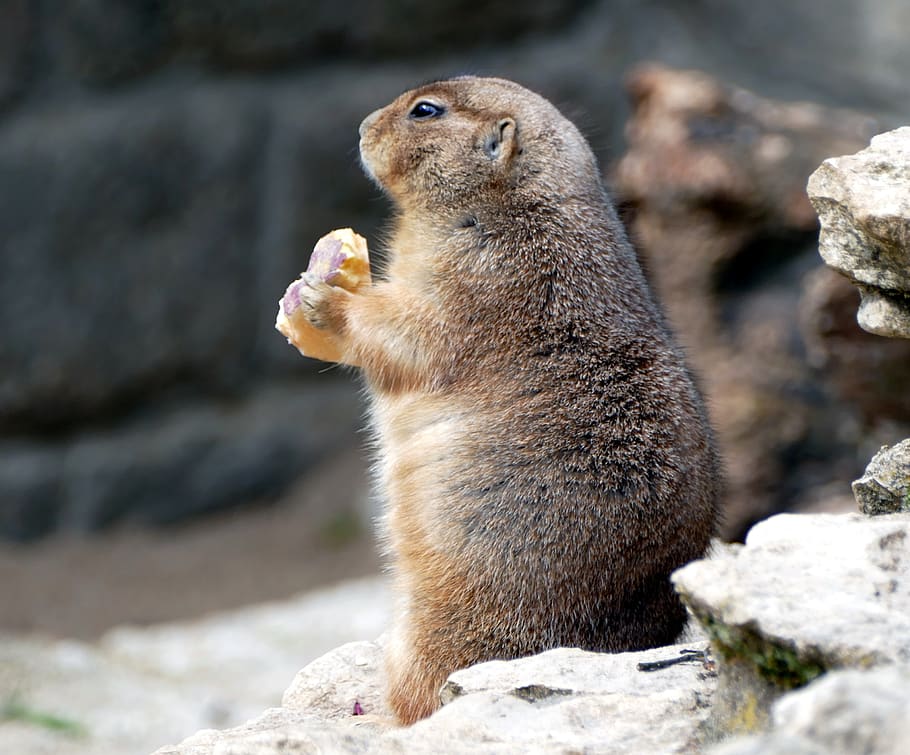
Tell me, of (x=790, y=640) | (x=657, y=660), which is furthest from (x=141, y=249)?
(x=790, y=640)

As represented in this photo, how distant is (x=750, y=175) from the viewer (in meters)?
6.14

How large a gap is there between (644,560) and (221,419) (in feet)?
17.8

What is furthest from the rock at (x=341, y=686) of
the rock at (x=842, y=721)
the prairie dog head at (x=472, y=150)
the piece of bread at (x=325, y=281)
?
the rock at (x=842, y=721)

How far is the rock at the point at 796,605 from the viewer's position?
82.8 inches

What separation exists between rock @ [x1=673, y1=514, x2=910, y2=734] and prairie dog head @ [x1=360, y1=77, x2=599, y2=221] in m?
1.74

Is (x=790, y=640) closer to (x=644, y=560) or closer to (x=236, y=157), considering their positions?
(x=644, y=560)

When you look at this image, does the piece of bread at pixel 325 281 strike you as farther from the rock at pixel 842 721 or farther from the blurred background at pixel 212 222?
the blurred background at pixel 212 222

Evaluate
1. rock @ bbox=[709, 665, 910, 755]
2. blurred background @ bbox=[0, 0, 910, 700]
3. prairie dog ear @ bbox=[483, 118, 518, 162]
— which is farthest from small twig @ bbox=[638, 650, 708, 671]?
blurred background @ bbox=[0, 0, 910, 700]

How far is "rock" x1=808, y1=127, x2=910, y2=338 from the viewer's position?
2.89 m

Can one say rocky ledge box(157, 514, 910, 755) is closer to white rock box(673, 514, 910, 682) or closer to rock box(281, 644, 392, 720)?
white rock box(673, 514, 910, 682)

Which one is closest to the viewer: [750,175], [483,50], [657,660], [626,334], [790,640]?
[790,640]

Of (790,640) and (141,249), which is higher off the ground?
(141,249)

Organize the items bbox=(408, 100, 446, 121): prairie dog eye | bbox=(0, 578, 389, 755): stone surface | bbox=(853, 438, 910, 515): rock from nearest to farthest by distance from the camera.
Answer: bbox=(853, 438, 910, 515): rock → bbox=(408, 100, 446, 121): prairie dog eye → bbox=(0, 578, 389, 755): stone surface

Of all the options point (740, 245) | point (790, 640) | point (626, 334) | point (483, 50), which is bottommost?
point (790, 640)
